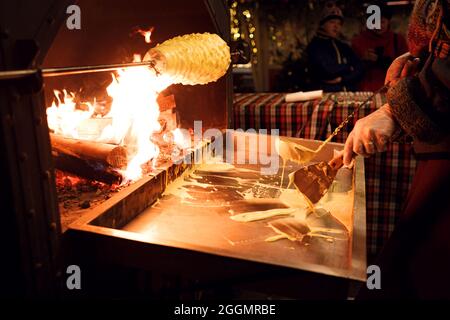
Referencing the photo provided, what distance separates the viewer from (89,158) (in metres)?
2.35

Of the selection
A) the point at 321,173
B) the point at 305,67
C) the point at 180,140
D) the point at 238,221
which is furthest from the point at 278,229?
the point at 305,67

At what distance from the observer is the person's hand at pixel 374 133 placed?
1.86 m

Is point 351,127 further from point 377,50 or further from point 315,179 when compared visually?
point 377,50

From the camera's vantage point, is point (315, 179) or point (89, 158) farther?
point (89, 158)

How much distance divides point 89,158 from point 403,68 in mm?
1978

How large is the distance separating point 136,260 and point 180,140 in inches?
69.6

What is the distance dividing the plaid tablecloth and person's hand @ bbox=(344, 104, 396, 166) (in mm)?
1692

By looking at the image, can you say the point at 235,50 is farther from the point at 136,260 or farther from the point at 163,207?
the point at 136,260

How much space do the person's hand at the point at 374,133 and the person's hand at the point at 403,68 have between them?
0.47 m
